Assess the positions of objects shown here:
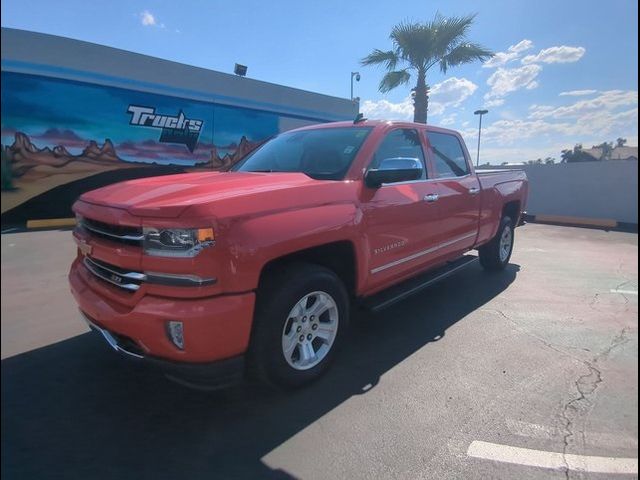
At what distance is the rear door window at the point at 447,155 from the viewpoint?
4664 mm

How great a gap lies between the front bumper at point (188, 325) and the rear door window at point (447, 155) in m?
3.05

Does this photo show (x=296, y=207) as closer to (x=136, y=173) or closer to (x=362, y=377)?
(x=362, y=377)

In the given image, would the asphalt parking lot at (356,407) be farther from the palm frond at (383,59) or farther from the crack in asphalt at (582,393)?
the palm frond at (383,59)

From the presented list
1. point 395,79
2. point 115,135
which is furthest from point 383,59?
point 115,135

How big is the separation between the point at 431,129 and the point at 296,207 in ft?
8.78

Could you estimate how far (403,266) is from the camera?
390cm

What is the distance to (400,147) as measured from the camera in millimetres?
4156

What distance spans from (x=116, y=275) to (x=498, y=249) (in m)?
5.38

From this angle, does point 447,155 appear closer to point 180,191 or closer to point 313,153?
point 313,153

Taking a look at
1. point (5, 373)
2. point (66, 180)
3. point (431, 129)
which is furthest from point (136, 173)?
point (5, 373)

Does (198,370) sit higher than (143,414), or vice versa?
(198,370)

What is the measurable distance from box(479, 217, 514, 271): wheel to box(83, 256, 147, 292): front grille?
5128mm

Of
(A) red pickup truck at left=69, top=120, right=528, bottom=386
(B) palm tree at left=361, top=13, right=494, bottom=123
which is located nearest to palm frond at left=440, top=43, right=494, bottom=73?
(B) palm tree at left=361, top=13, right=494, bottom=123

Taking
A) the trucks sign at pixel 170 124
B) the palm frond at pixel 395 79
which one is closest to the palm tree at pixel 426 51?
the palm frond at pixel 395 79
